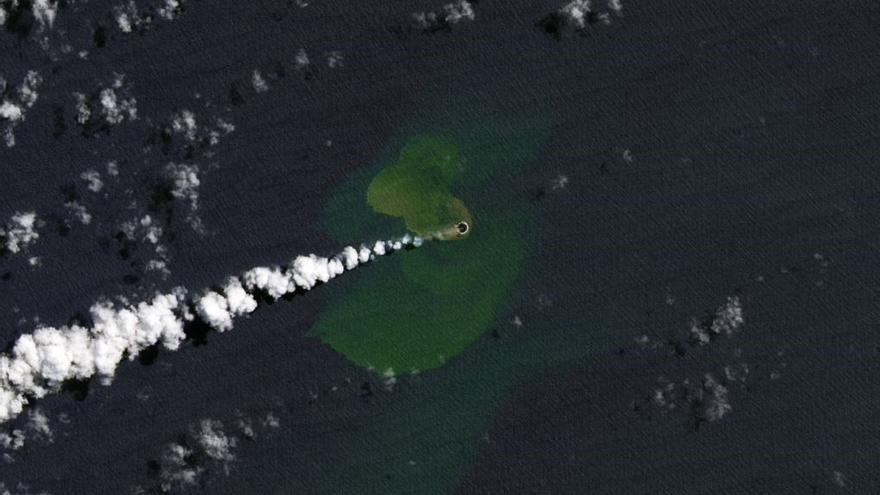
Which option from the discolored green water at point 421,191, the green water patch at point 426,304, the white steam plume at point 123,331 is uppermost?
the discolored green water at point 421,191

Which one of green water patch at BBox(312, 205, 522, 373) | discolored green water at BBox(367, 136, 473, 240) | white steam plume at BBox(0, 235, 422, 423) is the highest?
discolored green water at BBox(367, 136, 473, 240)

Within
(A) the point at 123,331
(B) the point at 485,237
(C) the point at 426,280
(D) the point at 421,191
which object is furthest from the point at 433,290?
(A) the point at 123,331

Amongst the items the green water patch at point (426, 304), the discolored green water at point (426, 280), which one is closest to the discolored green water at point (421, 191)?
the discolored green water at point (426, 280)

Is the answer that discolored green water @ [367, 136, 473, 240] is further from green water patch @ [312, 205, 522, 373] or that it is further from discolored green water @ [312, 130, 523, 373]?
green water patch @ [312, 205, 522, 373]

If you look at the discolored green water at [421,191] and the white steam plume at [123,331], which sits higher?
the discolored green water at [421,191]

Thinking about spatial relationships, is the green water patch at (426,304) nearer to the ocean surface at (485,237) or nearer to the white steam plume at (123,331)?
the ocean surface at (485,237)

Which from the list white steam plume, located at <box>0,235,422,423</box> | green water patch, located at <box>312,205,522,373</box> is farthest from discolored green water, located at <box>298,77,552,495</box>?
white steam plume, located at <box>0,235,422,423</box>

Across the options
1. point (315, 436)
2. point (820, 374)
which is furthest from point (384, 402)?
point (820, 374)
